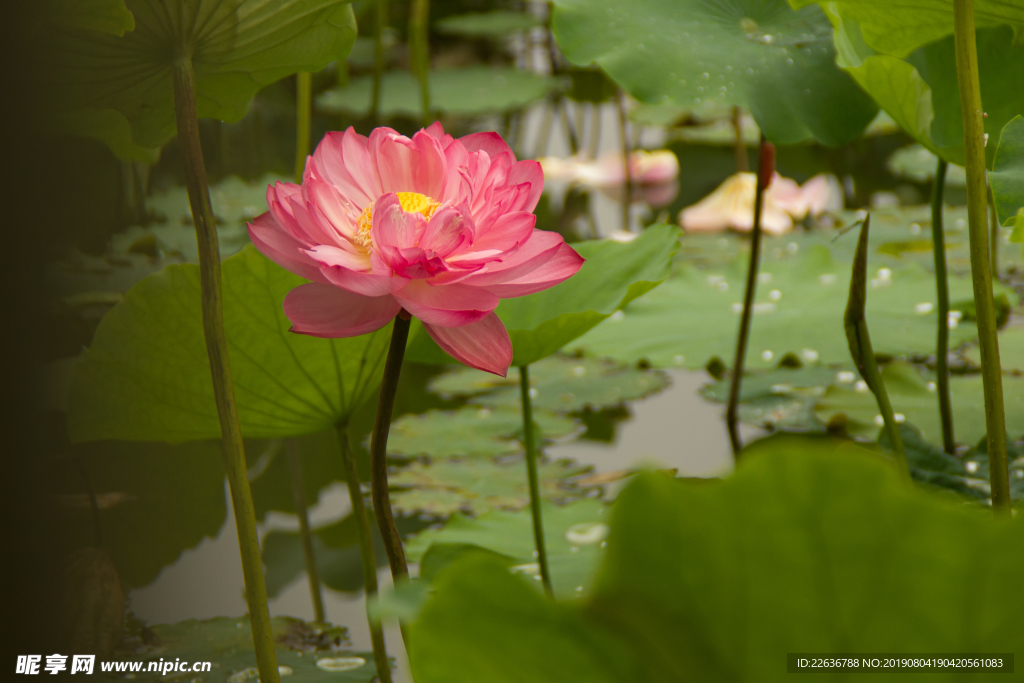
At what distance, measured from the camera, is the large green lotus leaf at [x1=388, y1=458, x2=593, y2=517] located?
799 mm

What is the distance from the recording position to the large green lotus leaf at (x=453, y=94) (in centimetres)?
211

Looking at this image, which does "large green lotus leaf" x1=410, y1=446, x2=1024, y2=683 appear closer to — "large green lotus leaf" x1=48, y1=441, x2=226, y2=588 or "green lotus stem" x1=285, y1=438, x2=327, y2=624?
"large green lotus leaf" x1=48, y1=441, x2=226, y2=588

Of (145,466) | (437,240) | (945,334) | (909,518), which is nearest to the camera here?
(909,518)

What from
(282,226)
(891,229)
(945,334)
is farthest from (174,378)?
(891,229)

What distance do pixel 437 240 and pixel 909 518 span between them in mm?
209

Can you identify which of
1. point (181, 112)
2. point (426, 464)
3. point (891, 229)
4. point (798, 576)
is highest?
point (181, 112)

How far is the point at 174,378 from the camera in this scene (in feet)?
1.54

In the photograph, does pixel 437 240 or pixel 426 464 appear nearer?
pixel 437 240

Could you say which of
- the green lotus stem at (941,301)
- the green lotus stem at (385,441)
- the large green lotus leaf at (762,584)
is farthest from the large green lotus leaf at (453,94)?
the large green lotus leaf at (762,584)

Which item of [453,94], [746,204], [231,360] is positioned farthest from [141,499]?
[453,94]

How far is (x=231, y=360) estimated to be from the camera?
48cm

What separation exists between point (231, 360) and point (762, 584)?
358 millimetres

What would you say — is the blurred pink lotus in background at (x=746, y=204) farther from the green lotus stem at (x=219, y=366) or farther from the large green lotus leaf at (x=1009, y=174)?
the green lotus stem at (x=219, y=366)

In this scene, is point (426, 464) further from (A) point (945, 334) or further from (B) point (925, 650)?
(B) point (925, 650)
